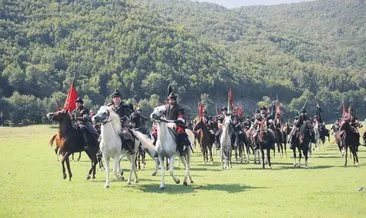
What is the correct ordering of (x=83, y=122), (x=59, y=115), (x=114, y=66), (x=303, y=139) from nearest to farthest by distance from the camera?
(x=59, y=115), (x=83, y=122), (x=303, y=139), (x=114, y=66)

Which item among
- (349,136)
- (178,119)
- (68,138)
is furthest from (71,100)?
(349,136)

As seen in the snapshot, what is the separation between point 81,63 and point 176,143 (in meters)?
122

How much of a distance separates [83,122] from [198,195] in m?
7.18

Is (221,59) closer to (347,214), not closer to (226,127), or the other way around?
(226,127)

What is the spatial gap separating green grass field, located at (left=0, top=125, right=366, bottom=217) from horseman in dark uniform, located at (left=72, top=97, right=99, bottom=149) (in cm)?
188

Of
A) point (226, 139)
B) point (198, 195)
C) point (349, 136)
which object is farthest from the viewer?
point (349, 136)

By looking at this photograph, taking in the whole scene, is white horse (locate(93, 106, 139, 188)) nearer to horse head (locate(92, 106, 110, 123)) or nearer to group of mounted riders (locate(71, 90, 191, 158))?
horse head (locate(92, 106, 110, 123))

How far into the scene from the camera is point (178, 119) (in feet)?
66.3

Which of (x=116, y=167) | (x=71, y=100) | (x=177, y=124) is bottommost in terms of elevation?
(x=116, y=167)

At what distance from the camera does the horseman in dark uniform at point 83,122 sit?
23.0 meters

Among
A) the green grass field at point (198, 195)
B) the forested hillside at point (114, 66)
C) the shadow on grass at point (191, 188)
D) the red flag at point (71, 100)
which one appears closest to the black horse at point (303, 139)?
the green grass field at point (198, 195)

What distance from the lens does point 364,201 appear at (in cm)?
1670

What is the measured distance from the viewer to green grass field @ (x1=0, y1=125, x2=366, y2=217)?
607 inches

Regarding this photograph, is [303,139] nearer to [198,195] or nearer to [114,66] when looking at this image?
[198,195]
